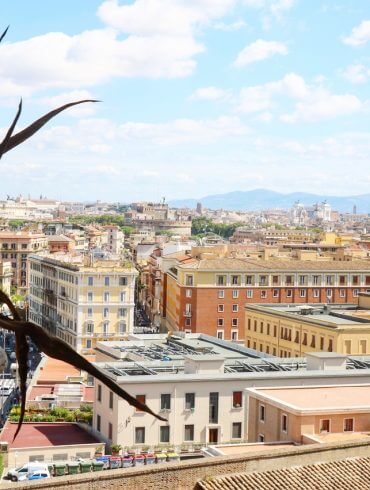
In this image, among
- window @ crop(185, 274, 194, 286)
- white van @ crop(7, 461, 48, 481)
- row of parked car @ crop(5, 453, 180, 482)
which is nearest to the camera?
row of parked car @ crop(5, 453, 180, 482)

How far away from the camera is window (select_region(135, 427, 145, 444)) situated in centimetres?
3241

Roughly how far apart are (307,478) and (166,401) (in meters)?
17.4

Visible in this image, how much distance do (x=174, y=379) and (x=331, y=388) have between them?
595cm

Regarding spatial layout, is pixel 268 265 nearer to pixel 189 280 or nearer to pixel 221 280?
pixel 221 280

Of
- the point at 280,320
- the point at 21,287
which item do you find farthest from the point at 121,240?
the point at 280,320

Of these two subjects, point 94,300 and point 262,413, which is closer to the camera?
point 262,413

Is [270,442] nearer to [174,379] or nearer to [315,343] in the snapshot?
[174,379]

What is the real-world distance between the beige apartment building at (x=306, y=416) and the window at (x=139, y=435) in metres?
4.35

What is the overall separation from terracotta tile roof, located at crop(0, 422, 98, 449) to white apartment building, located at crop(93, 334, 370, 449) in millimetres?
859

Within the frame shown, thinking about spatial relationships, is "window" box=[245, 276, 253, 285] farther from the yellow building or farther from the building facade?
the yellow building

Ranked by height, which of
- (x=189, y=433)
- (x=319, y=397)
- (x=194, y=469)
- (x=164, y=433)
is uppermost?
(x=194, y=469)

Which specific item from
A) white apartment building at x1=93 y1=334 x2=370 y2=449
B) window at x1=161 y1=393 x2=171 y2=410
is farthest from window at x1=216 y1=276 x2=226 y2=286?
window at x1=161 y1=393 x2=171 y2=410

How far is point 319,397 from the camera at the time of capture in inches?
1177

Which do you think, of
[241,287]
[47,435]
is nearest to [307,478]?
[47,435]
